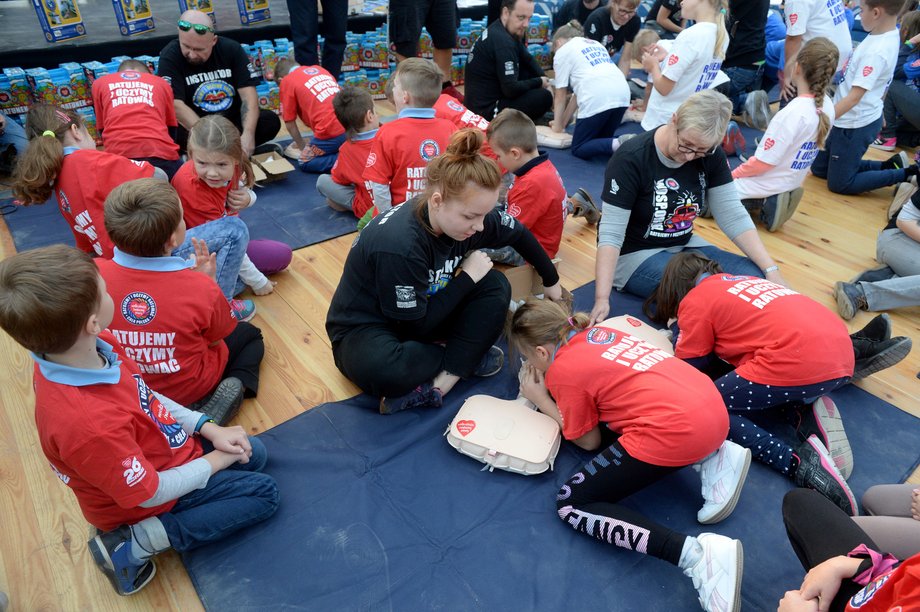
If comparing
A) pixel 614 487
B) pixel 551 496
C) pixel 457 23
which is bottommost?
pixel 551 496

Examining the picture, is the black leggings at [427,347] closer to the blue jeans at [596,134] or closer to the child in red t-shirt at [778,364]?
the child in red t-shirt at [778,364]

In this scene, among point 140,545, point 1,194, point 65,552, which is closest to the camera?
point 140,545

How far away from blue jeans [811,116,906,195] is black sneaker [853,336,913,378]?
2.22 m

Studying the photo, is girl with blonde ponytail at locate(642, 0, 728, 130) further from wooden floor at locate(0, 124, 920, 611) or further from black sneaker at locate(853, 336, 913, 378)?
black sneaker at locate(853, 336, 913, 378)

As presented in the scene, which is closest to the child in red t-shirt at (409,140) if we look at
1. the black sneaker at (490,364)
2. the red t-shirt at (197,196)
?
the red t-shirt at (197,196)

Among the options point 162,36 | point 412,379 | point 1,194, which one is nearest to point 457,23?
point 162,36

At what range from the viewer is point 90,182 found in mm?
2588

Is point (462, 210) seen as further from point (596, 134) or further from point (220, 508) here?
point (596, 134)

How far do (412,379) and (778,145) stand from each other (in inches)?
102

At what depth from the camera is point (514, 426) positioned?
2168mm

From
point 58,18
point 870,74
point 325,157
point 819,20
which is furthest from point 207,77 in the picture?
point 819,20

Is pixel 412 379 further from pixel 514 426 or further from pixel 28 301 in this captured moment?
pixel 28 301

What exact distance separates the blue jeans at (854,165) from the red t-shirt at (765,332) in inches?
102

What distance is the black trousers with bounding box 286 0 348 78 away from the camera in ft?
15.1
